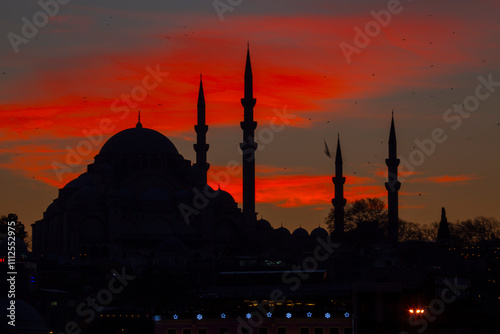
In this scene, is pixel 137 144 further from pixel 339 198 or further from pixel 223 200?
pixel 339 198

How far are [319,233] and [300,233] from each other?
1560mm

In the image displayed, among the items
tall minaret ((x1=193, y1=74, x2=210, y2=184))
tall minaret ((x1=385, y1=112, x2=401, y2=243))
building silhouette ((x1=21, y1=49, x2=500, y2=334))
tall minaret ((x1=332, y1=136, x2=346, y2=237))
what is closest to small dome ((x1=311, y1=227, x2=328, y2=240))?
building silhouette ((x1=21, y1=49, x2=500, y2=334))

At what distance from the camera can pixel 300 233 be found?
13775 centimetres

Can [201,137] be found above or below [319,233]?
above

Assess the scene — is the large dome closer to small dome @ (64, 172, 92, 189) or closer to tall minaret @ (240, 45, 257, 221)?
small dome @ (64, 172, 92, 189)

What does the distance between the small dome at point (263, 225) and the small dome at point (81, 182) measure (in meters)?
13.8

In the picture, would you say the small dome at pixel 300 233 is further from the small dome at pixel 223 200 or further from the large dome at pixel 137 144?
the large dome at pixel 137 144

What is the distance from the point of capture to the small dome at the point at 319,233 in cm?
13555

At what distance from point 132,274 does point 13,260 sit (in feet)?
29.5

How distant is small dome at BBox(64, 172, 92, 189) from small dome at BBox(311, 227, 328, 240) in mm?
18529

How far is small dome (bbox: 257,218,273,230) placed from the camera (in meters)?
134

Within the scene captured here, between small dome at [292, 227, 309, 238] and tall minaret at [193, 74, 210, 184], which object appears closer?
tall minaret at [193, 74, 210, 184]

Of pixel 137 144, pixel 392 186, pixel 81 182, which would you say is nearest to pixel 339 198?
pixel 392 186

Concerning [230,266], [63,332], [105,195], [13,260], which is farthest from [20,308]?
[105,195]
